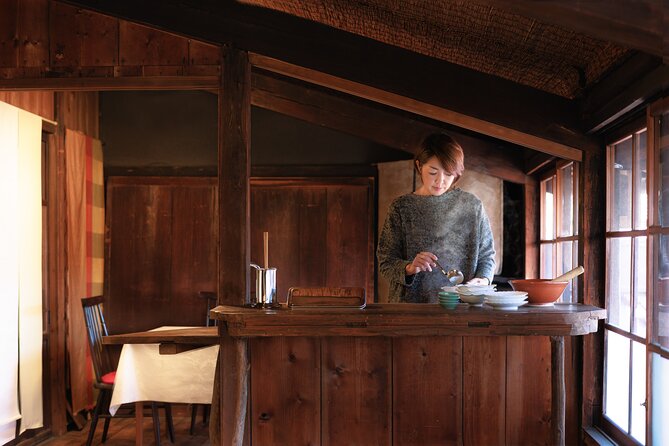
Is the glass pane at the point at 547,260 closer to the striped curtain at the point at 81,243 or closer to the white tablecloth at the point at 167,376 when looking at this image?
the white tablecloth at the point at 167,376

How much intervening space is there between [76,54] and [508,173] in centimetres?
277

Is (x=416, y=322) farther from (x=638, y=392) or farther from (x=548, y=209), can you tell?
(x=548, y=209)

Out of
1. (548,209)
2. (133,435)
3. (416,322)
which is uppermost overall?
(548,209)

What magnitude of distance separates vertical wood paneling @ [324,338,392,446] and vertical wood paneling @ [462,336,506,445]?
325 millimetres

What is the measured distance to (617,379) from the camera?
2586 mm

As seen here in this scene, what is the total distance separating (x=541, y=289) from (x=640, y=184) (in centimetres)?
54

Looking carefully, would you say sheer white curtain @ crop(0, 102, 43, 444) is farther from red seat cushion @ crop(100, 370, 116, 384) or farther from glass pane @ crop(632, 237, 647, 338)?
glass pane @ crop(632, 237, 647, 338)

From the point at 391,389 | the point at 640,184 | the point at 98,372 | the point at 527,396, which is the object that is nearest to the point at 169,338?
the point at 98,372

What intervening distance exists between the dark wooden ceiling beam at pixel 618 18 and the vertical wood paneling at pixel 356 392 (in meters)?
1.40

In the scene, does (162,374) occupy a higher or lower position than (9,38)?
lower

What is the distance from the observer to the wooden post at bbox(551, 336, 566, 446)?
7.80 ft

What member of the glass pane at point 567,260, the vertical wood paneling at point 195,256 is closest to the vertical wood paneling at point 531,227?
the glass pane at point 567,260

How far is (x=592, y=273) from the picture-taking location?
A: 106 inches

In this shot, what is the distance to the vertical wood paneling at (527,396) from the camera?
2.54 metres
